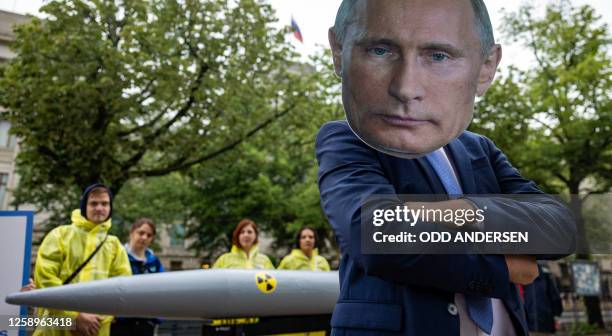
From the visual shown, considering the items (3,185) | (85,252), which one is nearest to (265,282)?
(85,252)

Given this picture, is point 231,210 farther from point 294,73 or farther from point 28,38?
point 28,38

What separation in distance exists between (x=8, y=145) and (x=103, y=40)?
1424cm

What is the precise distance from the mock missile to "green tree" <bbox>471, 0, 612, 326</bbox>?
69.7 inches

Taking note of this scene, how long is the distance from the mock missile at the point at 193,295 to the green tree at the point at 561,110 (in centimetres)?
177

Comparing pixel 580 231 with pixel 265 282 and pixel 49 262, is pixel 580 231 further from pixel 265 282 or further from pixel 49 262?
pixel 49 262

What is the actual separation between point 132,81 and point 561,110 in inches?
281

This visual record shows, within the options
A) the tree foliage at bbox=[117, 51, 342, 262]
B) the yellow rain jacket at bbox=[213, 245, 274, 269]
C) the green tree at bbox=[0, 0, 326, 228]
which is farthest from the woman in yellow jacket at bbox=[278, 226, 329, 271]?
the tree foliage at bbox=[117, 51, 342, 262]

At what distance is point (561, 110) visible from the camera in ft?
7.22

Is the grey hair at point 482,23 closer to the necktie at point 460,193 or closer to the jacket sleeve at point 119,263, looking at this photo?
the necktie at point 460,193

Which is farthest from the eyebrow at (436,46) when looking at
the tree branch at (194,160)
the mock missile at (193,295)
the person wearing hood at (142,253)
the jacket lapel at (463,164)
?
the tree branch at (194,160)

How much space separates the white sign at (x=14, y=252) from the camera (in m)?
3.01

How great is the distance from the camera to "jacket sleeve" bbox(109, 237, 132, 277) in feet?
11.9

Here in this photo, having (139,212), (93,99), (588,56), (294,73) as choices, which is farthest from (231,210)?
(588,56)

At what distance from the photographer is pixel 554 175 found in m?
1.67
